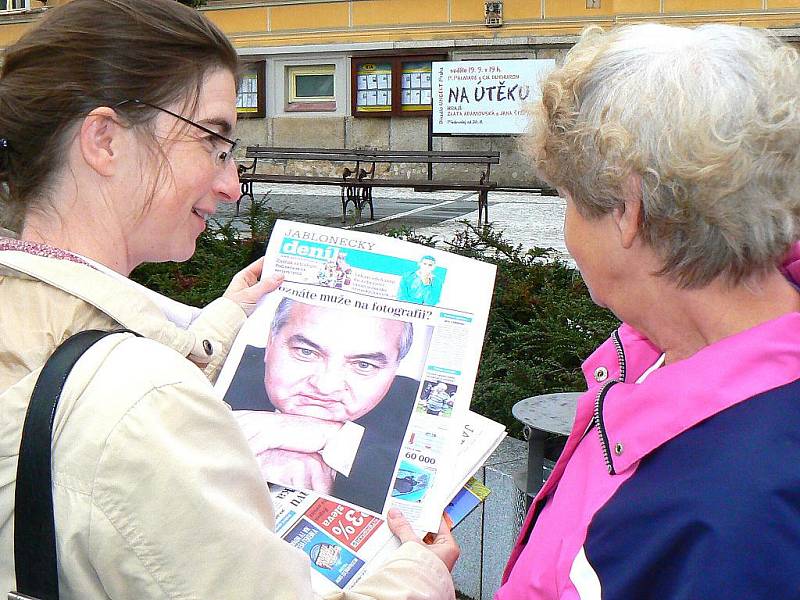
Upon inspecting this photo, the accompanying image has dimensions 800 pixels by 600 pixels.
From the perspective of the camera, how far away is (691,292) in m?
1.23

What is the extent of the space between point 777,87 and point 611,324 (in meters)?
3.00

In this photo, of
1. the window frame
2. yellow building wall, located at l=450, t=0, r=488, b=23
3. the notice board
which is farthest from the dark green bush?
the window frame

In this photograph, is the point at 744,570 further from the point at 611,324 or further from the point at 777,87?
the point at 611,324

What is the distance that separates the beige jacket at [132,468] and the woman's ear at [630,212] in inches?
23.4

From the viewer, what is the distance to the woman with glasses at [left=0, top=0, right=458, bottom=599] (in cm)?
96

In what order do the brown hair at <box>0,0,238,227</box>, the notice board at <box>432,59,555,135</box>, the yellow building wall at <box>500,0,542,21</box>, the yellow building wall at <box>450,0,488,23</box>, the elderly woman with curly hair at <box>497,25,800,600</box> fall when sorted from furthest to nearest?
1. the yellow building wall at <box>450,0,488,23</box>
2. the yellow building wall at <box>500,0,542,21</box>
3. the notice board at <box>432,59,555,135</box>
4. the brown hair at <box>0,0,238,227</box>
5. the elderly woman with curly hair at <box>497,25,800,600</box>

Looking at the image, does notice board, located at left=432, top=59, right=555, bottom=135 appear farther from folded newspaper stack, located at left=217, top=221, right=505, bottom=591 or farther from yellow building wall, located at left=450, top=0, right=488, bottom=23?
folded newspaper stack, located at left=217, top=221, right=505, bottom=591

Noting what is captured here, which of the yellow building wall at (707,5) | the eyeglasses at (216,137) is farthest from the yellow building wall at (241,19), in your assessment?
the eyeglasses at (216,137)

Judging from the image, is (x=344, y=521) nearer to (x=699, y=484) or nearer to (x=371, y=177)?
(x=699, y=484)

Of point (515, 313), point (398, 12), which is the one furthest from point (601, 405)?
point (398, 12)

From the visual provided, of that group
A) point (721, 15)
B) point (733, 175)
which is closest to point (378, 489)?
point (733, 175)

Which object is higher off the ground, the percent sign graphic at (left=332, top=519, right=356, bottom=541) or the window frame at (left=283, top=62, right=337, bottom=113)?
the window frame at (left=283, top=62, right=337, bottom=113)

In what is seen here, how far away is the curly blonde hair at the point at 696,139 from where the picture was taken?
3.66 feet

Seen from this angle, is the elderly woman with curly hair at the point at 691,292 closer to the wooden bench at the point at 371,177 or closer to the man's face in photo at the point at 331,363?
the man's face in photo at the point at 331,363
